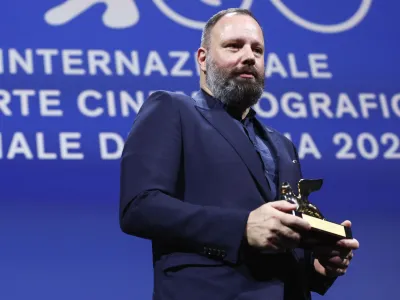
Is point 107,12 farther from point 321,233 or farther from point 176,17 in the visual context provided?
point 321,233

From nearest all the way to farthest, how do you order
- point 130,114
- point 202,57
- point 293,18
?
point 202,57 < point 130,114 < point 293,18

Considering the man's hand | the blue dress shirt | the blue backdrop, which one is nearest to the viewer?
the man's hand

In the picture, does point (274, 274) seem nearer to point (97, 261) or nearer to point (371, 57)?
point (97, 261)

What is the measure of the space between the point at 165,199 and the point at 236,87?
0.36m

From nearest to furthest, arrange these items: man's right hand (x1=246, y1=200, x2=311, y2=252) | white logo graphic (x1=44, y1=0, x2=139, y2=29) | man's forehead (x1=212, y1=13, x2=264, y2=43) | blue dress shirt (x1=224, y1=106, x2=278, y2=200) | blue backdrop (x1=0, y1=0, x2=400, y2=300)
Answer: man's right hand (x1=246, y1=200, x2=311, y2=252) → blue dress shirt (x1=224, y1=106, x2=278, y2=200) → man's forehead (x1=212, y1=13, x2=264, y2=43) → blue backdrop (x1=0, y1=0, x2=400, y2=300) → white logo graphic (x1=44, y1=0, x2=139, y2=29)

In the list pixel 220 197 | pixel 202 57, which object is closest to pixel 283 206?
pixel 220 197

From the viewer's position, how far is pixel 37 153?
105 inches

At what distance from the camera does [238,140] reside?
1706 millimetres

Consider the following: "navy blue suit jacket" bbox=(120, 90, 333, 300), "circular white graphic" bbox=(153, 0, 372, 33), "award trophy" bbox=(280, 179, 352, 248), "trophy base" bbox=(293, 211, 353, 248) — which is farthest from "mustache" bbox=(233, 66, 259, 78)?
"circular white graphic" bbox=(153, 0, 372, 33)

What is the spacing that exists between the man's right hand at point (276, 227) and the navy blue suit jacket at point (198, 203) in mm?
37

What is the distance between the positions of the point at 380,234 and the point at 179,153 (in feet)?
4.41

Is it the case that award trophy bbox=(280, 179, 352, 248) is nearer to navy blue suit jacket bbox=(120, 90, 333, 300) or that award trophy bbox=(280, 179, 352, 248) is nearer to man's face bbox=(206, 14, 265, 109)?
navy blue suit jacket bbox=(120, 90, 333, 300)

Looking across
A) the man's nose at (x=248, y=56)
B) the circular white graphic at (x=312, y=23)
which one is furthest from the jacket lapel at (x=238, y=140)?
the circular white graphic at (x=312, y=23)

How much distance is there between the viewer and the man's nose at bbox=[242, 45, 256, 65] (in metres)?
1.81
